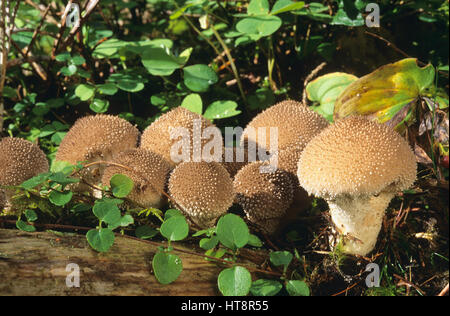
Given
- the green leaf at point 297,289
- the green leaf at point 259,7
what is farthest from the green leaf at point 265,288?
the green leaf at point 259,7

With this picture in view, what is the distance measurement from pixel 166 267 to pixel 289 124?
1118mm

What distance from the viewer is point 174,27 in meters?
3.80

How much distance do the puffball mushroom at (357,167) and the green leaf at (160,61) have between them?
1.36 meters

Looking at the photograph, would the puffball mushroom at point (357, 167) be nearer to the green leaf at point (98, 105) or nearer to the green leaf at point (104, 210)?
the green leaf at point (104, 210)

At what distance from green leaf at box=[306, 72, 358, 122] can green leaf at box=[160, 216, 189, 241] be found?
1.41m

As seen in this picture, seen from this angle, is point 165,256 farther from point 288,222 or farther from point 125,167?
point 288,222

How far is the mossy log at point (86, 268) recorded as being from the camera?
4.84ft

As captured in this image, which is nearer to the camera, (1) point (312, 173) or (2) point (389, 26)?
(1) point (312, 173)

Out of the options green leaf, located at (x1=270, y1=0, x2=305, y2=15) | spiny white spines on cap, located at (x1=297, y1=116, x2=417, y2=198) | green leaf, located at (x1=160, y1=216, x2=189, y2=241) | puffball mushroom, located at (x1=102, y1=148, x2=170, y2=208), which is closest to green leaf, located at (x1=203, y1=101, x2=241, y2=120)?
green leaf, located at (x1=270, y1=0, x2=305, y2=15)

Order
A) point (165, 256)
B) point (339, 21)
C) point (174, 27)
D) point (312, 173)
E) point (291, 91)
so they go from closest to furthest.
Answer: point (165, 256), point (312, 173), point (339, 21), point (291, 91), point (174, 27)

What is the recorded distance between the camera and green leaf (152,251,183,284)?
159cm

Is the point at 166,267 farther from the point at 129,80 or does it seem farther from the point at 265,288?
the point at 129,80

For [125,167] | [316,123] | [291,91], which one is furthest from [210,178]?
[291,91]

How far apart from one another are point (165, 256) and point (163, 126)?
906 mm
